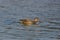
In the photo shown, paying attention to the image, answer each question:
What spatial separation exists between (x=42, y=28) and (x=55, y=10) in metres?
1.10

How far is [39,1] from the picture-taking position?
4.95m

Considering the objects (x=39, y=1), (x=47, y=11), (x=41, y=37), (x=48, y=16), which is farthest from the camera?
(x=39, y=1)

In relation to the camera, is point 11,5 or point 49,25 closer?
point 49,25

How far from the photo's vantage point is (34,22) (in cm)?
314

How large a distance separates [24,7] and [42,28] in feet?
4.04

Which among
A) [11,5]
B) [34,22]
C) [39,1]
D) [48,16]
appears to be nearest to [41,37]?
[34,22]

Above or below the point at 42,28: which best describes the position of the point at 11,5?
above

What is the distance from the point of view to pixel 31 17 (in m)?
3.58

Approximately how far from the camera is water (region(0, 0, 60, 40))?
3057 millimetres

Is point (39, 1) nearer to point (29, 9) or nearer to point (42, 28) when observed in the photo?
point (29, 9)

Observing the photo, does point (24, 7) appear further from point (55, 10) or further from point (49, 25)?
point (49, 25)

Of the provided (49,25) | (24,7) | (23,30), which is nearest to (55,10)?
(24,7)

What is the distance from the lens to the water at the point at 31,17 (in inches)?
120

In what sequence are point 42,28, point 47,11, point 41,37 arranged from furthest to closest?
point 47,11, point 42,28, point 41,37
